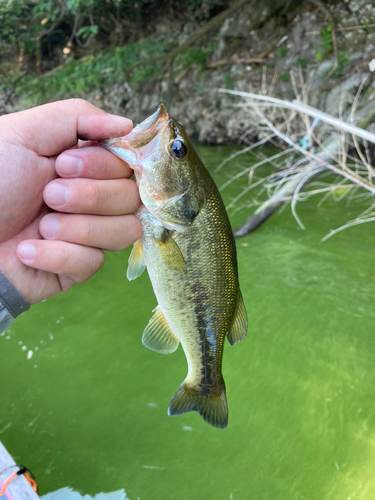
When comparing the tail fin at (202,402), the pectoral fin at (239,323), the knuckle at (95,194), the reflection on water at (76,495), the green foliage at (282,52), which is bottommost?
the green foliage at (282,52)

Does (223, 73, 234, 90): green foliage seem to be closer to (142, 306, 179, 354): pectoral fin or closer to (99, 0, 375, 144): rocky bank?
(99, 0, 375, 144): rocky bank

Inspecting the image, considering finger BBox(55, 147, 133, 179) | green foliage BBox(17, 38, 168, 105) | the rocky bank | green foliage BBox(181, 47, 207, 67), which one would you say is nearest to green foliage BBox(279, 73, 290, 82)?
the rocky bank

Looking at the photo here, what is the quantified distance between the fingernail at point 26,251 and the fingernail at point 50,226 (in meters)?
0.08

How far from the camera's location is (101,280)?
4648mm

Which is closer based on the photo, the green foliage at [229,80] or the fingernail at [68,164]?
the fingernail at [68,164]

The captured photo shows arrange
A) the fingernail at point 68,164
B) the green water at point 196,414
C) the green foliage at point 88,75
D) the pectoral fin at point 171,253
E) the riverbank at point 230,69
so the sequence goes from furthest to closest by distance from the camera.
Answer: the green foliage at point 88,75 → the riverbank at point 230,69 → the green water at point 196,414 → the pectoral fin at point 171,253 → the fingernail at point 68,164

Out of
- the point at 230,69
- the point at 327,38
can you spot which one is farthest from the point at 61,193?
the point at 230,69

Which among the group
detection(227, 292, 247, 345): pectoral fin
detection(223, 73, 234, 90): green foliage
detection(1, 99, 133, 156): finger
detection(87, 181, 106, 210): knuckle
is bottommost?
detection(223, 73, 234, 90): green foliage

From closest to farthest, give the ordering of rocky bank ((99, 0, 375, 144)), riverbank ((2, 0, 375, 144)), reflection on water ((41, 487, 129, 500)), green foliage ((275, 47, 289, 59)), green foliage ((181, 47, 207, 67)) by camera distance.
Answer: reflection on water ((41, 487, 129, 500)), rocky bank ((99, 0, 375, 144)), riverbank ((2, 0, 375, 144)), green foliage ((275, 47, 289, 59)), green foliage ((181, 47, 207, 67))

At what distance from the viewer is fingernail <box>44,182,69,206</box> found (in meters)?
1.33

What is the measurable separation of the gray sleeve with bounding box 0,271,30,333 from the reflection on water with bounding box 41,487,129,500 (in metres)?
1.62

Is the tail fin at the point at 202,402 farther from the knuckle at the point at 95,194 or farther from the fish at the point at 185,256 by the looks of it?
the knuckle at the point at 95,194

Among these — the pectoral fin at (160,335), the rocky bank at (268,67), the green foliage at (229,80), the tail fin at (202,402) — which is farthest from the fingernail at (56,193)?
the green foliage at (229,80)

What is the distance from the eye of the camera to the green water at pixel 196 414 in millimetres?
2465
